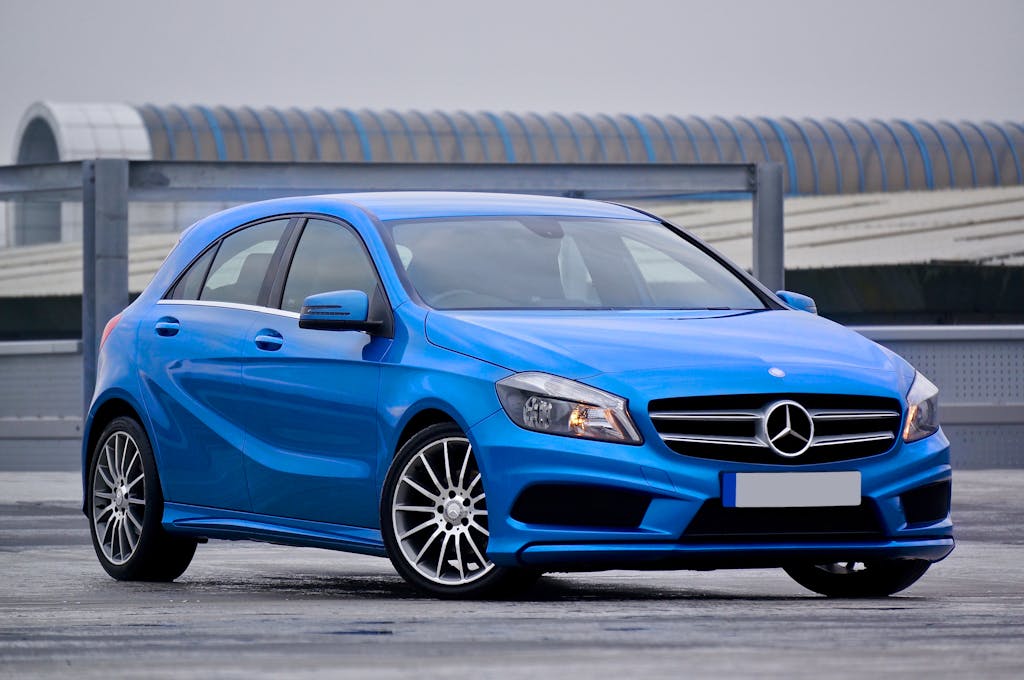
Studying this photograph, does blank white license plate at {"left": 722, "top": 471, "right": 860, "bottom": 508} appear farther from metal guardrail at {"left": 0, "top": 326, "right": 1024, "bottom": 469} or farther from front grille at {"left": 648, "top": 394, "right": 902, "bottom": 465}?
metal guardrail at {"left": 0, "top": 326, "right": 1024, "bottom": 469}

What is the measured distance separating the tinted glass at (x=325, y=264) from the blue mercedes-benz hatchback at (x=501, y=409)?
1cm

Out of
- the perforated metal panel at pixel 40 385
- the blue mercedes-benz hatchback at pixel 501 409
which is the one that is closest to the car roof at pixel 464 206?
the blue mercedes-benz hatchback at pixel 501 409

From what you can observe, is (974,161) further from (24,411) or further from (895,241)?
(24,411)

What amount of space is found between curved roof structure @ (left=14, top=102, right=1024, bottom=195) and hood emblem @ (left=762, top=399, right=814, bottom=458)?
46.5 m

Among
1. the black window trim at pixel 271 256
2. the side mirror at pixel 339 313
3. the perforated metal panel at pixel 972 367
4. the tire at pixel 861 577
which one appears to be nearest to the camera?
the side mirror at pixel 339 313

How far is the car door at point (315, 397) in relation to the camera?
26.5 feet

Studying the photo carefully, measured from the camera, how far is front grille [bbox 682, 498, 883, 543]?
734 cm

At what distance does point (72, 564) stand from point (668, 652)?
5.06 m

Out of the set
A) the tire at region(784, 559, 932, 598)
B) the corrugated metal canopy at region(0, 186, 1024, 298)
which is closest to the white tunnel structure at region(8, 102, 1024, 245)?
the corrugated metal canopy at region(0, 186, 1024, 298)

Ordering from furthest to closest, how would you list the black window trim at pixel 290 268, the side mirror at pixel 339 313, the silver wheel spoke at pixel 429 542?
the black window trim at pixel 290 268 < the side mirror at pixel 339 313 < the silver wheel spoke at pixel 429 542

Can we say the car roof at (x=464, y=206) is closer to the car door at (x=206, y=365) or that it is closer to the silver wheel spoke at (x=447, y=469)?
the car door at (x=206, y=365)

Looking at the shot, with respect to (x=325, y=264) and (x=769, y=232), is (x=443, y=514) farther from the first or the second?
(x=769, y=232)

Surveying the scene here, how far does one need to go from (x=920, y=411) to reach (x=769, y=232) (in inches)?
516

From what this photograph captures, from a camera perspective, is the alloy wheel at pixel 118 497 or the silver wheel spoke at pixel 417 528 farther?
the alloy wheel at pixel 118 497
